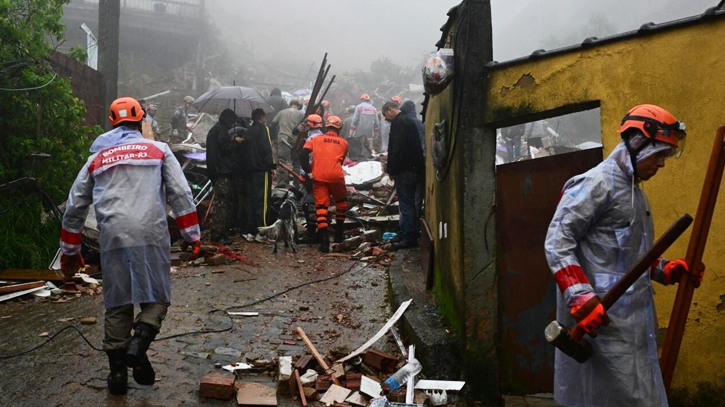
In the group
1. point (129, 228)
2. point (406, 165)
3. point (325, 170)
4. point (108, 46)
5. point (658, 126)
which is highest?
point (108, 46)

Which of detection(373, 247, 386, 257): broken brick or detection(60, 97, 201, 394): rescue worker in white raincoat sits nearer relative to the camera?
detection(60, 97, 201, 394): rescue worker in white raincoat

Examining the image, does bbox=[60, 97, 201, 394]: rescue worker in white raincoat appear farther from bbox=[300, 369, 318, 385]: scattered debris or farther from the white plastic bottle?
the white plastic bottle

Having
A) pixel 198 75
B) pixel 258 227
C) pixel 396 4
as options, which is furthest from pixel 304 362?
pixel 396 4

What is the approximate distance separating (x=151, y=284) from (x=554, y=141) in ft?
58.2

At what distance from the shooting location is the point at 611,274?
302 centimetres

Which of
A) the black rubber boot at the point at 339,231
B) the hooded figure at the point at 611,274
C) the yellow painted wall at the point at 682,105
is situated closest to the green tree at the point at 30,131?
the black rubber boot at the point at 339,231

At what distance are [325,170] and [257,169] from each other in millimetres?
1355

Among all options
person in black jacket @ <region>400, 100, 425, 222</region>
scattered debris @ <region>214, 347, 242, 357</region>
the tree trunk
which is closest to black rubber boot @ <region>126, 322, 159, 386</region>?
scattered debris @ <region>214, 347, 242, 357</region>

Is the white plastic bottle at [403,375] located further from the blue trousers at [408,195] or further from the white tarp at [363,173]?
the white tarp at [363,173]

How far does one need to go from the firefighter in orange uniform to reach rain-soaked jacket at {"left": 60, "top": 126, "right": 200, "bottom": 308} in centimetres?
522

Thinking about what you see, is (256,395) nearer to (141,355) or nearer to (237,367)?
(237,367)

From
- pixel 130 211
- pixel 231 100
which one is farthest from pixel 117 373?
pixel 231 100

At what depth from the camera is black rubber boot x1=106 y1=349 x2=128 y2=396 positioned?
13.7 ft

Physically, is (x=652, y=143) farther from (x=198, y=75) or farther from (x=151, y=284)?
(x=198, y=75)
